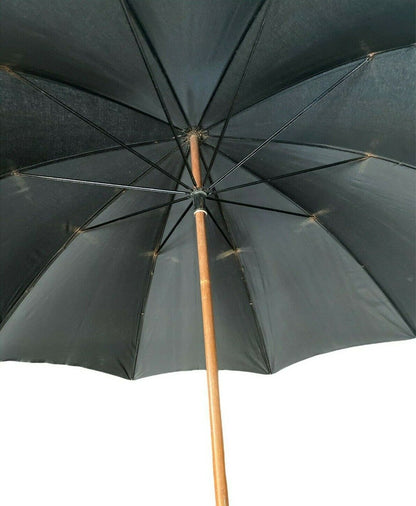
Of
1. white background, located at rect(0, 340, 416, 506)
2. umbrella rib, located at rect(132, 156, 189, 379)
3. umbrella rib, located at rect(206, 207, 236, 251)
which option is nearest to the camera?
umbrella rib, located at rect(206, 207, 236, 251)

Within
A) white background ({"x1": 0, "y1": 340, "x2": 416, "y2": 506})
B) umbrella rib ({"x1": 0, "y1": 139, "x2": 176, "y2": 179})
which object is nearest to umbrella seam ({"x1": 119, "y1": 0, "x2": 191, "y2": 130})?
umbrella rib ({"x1": 0, "y1": 139, "x2": 176, "y2": 179})

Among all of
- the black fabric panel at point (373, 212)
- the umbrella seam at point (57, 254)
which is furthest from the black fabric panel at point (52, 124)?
the black fabric panel at point (373, 212)

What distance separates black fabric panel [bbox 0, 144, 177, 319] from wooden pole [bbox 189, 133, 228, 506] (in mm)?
369

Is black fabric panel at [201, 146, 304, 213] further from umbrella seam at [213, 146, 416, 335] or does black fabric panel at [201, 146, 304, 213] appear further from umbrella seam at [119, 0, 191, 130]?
umbrella seam at [119, 0, 191, 130]

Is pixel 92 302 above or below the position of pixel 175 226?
below

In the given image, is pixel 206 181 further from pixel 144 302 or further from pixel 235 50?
pixel 144 302

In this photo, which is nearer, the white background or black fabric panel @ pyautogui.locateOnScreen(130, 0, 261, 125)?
black fabric panel @ pyautogui.locateOnScreen(130, 0, 261, 125)

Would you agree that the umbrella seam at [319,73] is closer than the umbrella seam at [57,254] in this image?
Yes

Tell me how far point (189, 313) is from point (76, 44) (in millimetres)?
1306

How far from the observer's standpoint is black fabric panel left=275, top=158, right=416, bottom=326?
1.83 metres

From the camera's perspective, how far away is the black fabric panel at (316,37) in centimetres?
137

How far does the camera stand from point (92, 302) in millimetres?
2062

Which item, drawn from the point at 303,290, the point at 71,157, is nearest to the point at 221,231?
the point at 303,290

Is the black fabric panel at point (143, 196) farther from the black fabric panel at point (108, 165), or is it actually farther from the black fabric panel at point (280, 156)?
the black fabric panel at point (280, 156)
